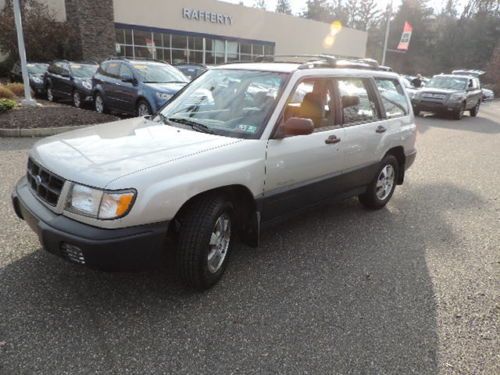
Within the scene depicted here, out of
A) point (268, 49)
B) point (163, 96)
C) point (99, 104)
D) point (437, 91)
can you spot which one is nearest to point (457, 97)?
point (437, 91)

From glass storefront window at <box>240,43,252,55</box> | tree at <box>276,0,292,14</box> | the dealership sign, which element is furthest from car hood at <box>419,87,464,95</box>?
tree at <box>276,0,292,14</box>

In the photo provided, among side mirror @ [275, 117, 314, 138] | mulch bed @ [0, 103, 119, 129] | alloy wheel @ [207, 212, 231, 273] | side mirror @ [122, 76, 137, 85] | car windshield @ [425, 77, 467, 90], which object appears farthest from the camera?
car windshield @ [425, 77, 467, 90]

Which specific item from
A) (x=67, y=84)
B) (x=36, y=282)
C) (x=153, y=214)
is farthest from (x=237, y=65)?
(x=67, y=84)

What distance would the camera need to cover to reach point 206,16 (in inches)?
1140

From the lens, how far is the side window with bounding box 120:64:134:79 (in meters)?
10.3

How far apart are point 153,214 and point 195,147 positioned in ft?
2.23

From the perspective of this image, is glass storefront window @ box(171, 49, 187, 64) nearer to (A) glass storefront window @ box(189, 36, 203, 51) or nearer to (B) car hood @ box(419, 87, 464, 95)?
(A) glass storefront window @ box(189, 36, 203, 51)

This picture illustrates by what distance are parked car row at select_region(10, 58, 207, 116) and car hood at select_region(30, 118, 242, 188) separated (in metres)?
4.94

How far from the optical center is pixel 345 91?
434 cm

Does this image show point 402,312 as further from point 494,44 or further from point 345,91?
point 494,44

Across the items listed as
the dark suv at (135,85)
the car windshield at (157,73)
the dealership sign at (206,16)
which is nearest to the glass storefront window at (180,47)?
the dealership sign at (206,16)

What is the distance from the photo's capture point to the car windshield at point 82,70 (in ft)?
43.4

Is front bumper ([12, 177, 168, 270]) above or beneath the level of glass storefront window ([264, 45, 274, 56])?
beneath

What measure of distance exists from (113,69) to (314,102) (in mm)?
8550
